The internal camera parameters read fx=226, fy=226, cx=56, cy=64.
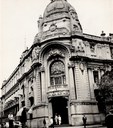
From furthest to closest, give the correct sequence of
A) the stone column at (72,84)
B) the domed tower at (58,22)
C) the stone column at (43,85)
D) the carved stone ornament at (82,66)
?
the domed tower at (58,22) → the carved stone ornament at (82,66) → the stone column at (43,85) → the stone column at (72,84)

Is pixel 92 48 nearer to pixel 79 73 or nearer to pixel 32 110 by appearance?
pixel 79 73

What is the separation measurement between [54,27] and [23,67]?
468 inches

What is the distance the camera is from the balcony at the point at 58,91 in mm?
29769

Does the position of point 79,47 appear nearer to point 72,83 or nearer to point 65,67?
point 65,67

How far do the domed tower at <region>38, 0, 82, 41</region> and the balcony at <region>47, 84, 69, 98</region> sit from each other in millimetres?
7171

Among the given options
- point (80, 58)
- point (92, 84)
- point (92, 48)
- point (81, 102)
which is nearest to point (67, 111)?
point (81, 102)

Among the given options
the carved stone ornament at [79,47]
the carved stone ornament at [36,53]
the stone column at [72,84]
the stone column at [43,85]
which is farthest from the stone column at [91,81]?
A: the carved stone ornament at [36,53]

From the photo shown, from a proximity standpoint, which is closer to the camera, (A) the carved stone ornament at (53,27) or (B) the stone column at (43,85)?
(B) the stone column at (43,85)

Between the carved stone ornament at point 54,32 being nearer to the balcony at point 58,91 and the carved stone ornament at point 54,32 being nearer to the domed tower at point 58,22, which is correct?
the domed tower at point 58,22

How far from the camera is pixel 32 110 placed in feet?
107

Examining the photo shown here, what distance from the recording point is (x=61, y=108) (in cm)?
3131

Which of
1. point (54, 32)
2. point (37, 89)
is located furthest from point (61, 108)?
point (54, 32)

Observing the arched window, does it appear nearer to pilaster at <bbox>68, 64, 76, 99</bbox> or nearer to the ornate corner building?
the ornate corner building

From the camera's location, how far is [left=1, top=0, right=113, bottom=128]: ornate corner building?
98.6 ft
